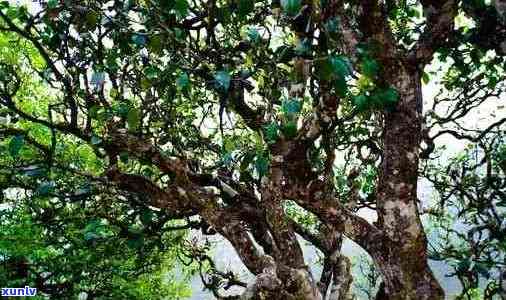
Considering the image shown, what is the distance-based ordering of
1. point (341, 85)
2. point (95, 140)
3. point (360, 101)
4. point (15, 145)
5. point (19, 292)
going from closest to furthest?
point (341, 85) < point (360, 101) < point (15, 145) < point (95, 140) < point (19, 292)

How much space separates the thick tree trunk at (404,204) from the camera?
400cm

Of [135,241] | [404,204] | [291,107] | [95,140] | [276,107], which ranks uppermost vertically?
[276,107]

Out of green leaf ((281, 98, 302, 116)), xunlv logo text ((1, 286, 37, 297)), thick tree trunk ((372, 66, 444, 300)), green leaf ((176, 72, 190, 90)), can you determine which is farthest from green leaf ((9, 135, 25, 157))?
xunlv logo text ((1, 286, 37, 297))

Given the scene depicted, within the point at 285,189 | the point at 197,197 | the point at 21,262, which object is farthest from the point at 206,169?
the point at 21,262

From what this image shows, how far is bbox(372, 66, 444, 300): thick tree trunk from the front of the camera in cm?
400

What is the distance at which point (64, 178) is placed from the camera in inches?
353

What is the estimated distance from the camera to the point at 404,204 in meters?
4.04

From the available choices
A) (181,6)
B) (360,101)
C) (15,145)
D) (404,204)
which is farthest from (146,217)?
(360,101)

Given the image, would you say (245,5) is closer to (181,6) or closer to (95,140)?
(181,6)

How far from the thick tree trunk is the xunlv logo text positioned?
10.7m

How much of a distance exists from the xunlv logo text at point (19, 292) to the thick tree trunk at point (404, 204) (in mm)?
10684

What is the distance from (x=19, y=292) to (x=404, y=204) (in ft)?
37.8

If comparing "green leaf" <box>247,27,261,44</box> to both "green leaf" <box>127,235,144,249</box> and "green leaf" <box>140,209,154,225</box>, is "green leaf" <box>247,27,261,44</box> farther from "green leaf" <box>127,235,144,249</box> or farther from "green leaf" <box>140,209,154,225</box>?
"green leaf" <box>127,235,144,249</box>

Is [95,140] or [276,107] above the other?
[276,107]
